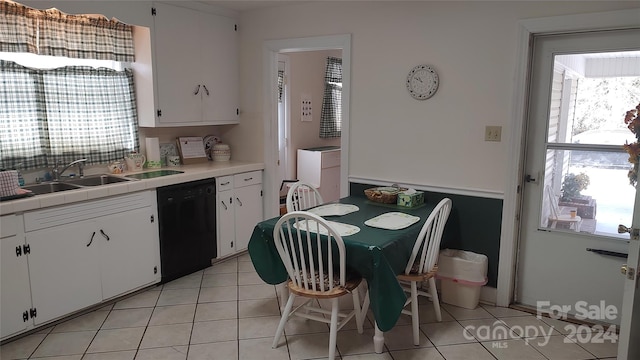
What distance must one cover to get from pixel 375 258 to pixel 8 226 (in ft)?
6.95

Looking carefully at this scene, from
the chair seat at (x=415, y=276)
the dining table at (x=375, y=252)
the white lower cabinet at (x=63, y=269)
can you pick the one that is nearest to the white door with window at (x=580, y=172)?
the dining table at (x=375, y=252)

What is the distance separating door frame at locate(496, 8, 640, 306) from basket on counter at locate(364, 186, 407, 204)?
0.76 m

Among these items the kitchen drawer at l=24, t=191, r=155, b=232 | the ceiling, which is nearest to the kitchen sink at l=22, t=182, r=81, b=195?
the kitchen drawer at l=24, t=191, r=155, b=232

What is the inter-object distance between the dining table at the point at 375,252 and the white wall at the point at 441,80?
1.55 feet

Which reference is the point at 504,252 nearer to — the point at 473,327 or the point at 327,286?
the point at 473,327

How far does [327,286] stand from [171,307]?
1.36 metres

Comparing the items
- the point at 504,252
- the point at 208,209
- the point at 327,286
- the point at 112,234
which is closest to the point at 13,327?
the point at 112,234

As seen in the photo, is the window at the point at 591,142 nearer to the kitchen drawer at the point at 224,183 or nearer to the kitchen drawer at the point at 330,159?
the kitchen drawer at the point at 224,183

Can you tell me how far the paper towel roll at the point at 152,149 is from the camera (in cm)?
402

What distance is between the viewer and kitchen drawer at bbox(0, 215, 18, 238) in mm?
2605

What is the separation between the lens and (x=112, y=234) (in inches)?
126

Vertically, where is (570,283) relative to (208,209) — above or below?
below

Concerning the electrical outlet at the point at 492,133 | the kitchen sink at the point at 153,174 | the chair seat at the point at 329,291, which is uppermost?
the electrical outlet at the point at 492,133

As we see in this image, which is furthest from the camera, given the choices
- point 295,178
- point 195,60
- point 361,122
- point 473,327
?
point 295,178
